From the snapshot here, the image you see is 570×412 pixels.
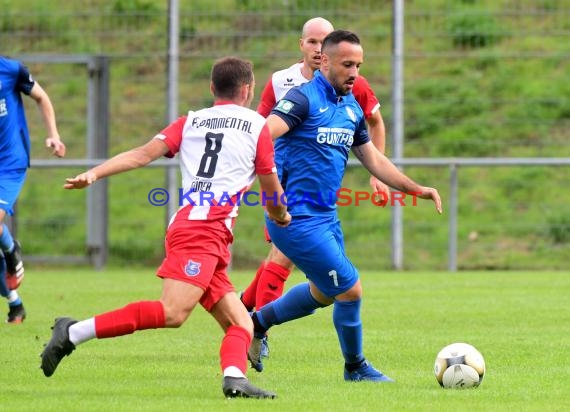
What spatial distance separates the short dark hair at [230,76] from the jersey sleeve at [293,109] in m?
0.55

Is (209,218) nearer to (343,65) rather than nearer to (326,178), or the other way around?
(326,178)

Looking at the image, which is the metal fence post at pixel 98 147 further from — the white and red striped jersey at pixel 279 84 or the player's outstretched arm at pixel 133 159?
the player's outstretched arm at pixel 133 159

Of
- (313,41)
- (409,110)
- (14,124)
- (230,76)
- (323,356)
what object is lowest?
(323,356)

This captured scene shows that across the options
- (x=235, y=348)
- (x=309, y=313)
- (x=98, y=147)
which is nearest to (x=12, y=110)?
(x=309, y=313)

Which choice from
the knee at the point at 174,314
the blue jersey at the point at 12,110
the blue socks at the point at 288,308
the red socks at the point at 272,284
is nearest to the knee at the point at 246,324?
the knee at the point at 174,314

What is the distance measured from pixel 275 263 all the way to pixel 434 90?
9.96m

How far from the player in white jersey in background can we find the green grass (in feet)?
0.96

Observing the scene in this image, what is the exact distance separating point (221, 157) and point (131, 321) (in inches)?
35.5

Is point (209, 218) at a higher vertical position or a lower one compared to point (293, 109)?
lower

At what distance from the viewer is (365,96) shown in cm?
890

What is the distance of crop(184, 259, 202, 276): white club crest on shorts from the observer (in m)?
6.10

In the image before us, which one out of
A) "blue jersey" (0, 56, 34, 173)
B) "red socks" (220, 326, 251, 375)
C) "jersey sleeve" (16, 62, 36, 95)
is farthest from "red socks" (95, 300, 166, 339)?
"jersey sleeve" (16, 62, 36, 95)

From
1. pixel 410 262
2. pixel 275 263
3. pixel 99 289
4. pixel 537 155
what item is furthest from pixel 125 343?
pixel 537 155

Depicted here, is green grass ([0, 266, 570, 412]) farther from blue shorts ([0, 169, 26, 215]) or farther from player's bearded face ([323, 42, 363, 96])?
player's bearded face ([323, 42, 363, 96])
